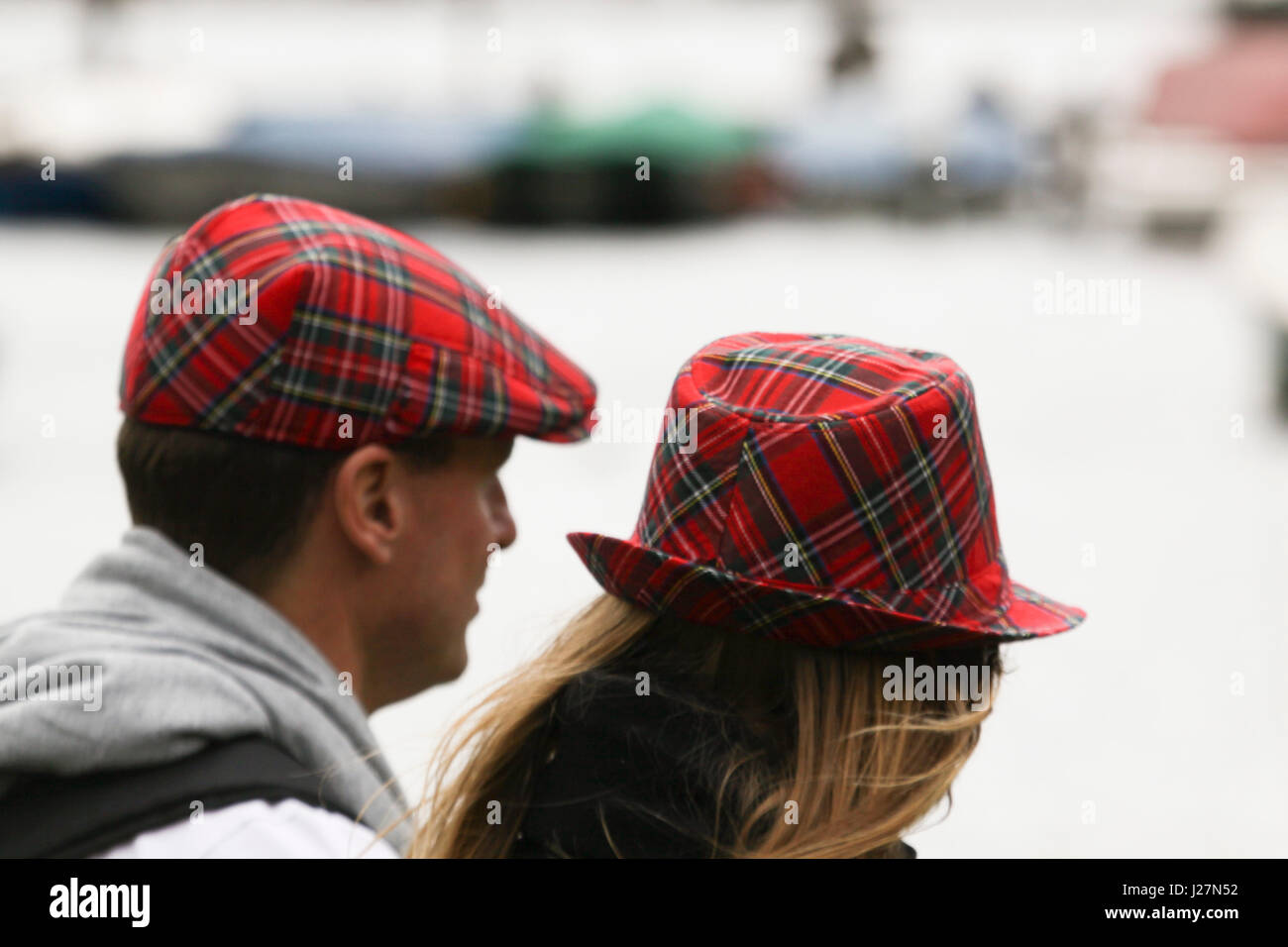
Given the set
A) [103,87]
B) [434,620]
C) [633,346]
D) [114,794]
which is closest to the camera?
[114,794]

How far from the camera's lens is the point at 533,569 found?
6.72 meters

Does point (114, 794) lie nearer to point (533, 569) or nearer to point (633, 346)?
point (533, 569)

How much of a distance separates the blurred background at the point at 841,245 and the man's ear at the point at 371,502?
0.68ft

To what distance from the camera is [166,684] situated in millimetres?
1734

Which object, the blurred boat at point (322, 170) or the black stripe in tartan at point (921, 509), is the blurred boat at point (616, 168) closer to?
the blurred boat at point (322, 170)

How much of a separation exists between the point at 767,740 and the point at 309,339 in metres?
0.68

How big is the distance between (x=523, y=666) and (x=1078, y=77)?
30.5m

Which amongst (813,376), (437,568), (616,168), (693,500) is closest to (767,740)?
(693,500)

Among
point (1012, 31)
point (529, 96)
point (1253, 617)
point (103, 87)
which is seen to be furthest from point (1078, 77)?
point (1253, 617)

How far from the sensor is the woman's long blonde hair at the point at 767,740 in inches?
65.5

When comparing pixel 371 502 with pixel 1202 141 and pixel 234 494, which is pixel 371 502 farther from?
pixel 1202 141

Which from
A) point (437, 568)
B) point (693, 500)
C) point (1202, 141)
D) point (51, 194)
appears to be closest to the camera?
point (693, 500)

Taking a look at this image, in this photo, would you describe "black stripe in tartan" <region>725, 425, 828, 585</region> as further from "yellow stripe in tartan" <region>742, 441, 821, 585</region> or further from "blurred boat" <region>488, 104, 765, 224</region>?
"blurred boat" <region>488, 104, 765, 224</region>
